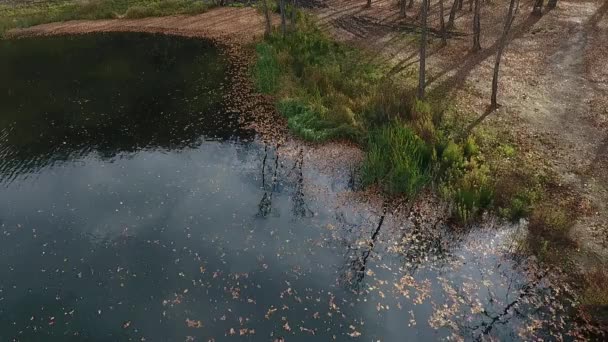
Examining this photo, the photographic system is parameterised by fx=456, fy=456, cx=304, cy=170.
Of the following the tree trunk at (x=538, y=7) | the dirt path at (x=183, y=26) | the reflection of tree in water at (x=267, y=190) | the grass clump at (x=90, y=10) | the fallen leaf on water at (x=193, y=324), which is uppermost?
the grass clump at (x=90, y=10)

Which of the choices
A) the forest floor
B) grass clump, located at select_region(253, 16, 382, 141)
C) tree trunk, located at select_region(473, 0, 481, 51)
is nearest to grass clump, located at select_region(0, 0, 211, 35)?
the forest floor

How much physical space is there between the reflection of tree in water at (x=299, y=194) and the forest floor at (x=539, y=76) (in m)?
8.04

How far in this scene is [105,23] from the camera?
125ft

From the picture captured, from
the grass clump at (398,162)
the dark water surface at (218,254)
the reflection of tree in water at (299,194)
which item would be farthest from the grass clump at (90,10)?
the grass clump at (398,162)

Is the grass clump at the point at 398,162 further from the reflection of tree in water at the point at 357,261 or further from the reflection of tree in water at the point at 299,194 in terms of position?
the reflection of tree in water at the point at 299,194

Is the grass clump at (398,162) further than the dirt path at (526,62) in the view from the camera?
No

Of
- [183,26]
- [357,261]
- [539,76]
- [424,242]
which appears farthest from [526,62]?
[183,26]

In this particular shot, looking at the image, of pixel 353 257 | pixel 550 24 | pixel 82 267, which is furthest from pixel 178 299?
pixel 550 24

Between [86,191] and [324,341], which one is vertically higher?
[86,191]

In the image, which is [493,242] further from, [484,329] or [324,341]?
[324,341]

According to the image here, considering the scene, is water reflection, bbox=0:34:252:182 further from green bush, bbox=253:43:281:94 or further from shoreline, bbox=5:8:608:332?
green bush, bbox=253:43:281:94

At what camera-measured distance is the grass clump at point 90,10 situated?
38750mm

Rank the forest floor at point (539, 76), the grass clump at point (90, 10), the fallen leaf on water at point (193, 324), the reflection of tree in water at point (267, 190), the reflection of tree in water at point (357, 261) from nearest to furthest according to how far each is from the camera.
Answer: the fallen leaf on water at point (193, 324) → the reflection of tree in water at point (357, 261) → the reflection of tree in water at point (267, 190) → the forest floor at point (539, 76) → the grass clump at point (90, 10)

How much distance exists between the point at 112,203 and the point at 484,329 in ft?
41.2
